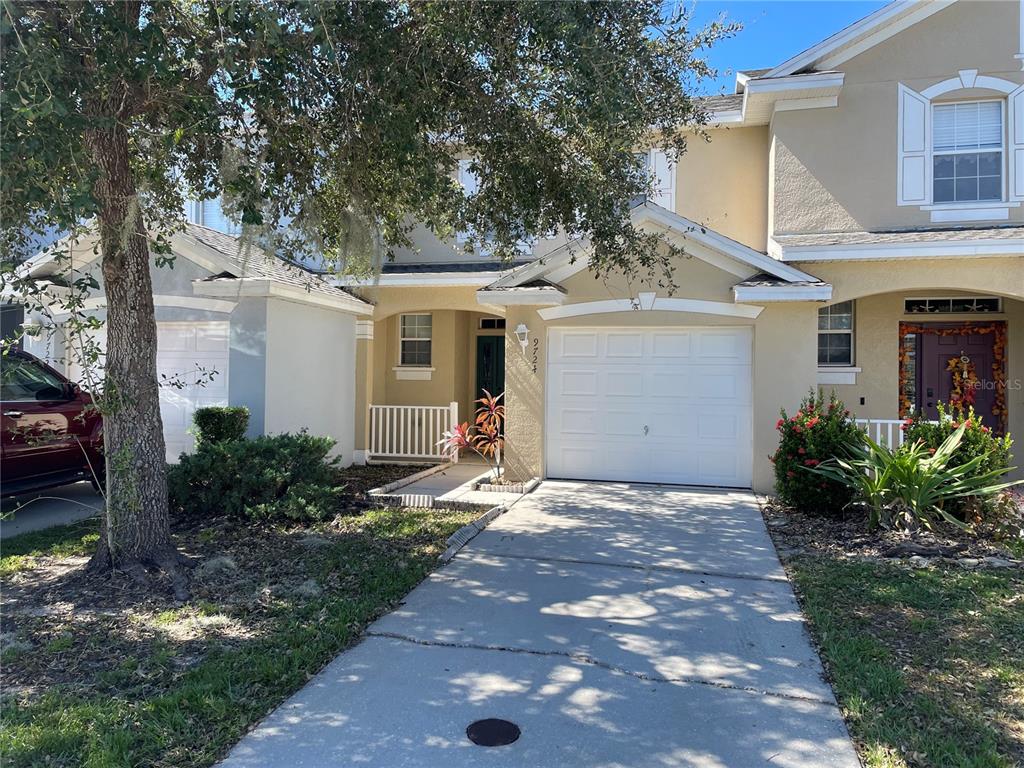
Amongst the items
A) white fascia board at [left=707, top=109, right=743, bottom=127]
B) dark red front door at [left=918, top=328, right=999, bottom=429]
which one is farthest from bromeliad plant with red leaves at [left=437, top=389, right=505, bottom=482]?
dark red front door at [left=918, top=328, right=999, bottom=429]

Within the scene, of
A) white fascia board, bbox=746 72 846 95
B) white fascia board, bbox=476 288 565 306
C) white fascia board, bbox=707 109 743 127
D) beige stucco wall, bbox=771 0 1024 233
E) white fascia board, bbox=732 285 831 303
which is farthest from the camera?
white fascia board, bbox=707 109 743 127

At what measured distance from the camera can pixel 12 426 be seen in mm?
7652

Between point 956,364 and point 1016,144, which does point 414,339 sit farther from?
point 1016,144

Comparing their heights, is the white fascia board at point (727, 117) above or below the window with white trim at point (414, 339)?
above

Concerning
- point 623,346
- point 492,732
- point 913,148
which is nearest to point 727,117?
point 913,148

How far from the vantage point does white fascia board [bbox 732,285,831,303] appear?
8828mm

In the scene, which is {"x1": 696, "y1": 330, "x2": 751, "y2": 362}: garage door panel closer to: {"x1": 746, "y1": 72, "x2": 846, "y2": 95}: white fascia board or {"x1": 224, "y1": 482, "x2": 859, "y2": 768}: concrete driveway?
{"x1": 224, "y1": 482, "x2": 859, "y2": 768}: concrete driveway

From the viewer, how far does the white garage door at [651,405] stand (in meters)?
9.74

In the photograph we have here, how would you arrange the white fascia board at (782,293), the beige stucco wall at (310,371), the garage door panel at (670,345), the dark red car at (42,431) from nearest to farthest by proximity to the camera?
1. the dark red car at (42,431)
2. the white fascia board at (782,293)
3. the garage door panel at (670,345)
4. the beige stucco wall at (310,371)

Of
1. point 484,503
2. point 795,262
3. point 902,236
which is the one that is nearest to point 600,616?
point 484,503

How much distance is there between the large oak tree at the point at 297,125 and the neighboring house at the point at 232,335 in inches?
112

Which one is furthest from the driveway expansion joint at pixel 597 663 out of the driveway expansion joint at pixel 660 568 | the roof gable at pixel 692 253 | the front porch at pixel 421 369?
the front porch at pixel 421 369

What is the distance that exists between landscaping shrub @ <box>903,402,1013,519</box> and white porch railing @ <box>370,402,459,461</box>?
745cm

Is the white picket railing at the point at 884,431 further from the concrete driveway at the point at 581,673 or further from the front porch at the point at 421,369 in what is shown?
the front porch at the point at 421,369
